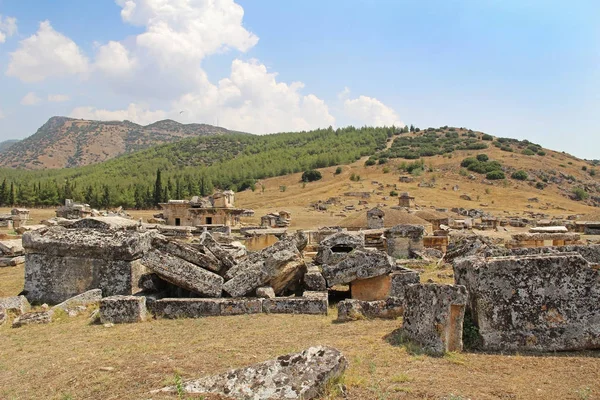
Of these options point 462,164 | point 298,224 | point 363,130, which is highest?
point 363,130

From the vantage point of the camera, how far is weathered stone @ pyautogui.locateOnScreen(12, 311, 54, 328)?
25.6 ft

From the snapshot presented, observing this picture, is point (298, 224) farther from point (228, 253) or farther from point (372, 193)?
point (228, 253)

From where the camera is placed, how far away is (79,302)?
8.80 m

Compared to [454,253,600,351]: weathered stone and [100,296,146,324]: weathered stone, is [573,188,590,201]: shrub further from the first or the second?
[100,296,146,324]: weathered stone

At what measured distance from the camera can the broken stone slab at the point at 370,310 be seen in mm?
7172

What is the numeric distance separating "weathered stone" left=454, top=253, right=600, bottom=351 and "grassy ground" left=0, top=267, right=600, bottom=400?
0.22 metres

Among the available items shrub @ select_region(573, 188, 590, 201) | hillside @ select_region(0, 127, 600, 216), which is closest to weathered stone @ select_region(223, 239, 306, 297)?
hillside @ select_region(0, 127, 600, 216)

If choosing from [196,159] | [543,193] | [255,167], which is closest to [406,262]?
[543,193]

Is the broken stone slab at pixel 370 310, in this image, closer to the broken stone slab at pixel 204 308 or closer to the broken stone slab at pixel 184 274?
the broken stone slab at pixel 204 308

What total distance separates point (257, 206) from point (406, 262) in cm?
4730

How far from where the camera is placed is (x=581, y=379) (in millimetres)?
4430

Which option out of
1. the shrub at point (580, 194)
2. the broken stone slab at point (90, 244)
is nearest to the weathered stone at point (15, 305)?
the broken stone slab at point (90, 244)

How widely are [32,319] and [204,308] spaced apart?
3.00m

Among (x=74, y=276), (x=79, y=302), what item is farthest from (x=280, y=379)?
(x=74, y=276)
